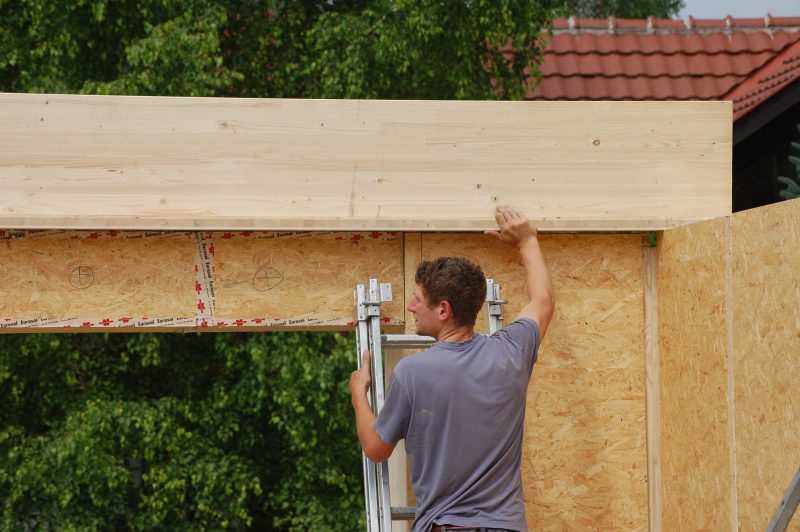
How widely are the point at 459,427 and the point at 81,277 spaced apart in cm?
201

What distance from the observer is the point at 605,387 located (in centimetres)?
484

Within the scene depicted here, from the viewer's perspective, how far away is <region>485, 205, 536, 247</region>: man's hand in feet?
15.2

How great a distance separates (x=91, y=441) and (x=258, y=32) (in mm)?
3975

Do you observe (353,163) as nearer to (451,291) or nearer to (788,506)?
(451,291)

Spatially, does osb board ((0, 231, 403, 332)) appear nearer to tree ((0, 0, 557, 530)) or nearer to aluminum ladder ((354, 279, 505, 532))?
aluminum ladder ((354, 279, 505, 532))

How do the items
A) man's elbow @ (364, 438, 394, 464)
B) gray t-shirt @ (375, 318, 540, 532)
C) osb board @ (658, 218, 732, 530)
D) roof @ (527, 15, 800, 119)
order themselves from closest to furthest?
gray t-shirt @ (375, 318, 540, 532) → man's elbow @ (364, 438, 394, 464) → osb board @ (658, 218, 732, 530) → roof @ (527, 15, 800, 119)

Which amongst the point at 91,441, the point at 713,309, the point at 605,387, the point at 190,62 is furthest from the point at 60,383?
the point at 713,309

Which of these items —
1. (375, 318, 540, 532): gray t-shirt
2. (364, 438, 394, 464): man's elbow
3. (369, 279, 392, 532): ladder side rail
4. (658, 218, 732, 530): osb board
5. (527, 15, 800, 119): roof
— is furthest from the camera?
(527, 15, 800, 119): roof

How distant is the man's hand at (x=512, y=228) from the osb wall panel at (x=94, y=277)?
1.37 metres

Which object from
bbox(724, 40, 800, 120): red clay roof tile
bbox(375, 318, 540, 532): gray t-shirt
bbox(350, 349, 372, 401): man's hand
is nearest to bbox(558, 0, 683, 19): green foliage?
bbox(724, 40, 800, 120): red clay roof tile

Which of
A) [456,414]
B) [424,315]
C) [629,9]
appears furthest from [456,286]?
[629,9]

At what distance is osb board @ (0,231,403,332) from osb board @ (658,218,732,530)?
1.21 metres

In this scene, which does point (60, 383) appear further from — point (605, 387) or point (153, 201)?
point (605, 387)

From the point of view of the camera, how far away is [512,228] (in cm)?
464
